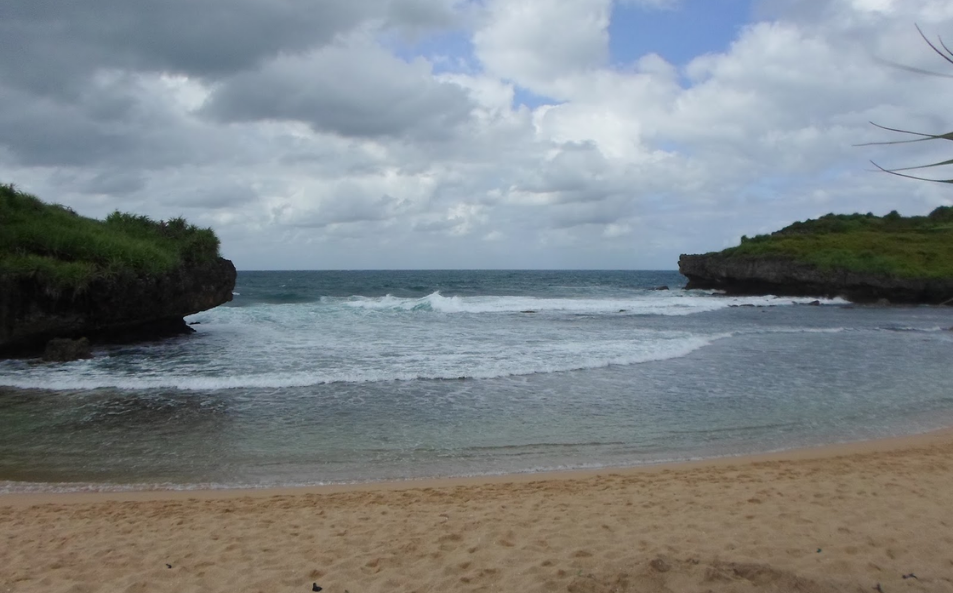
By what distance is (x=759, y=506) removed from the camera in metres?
5.89

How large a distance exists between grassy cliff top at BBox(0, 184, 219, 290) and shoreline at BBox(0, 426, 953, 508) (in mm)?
10158

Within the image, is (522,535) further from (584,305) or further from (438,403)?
(584,305)

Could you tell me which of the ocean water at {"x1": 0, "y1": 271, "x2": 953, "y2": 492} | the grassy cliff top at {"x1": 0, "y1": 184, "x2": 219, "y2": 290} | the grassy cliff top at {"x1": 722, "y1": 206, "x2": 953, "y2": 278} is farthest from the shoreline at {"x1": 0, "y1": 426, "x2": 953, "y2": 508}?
the grassy cliff top at {"x1": 722, "y1": 206, "x2": 953, "y2": 278}

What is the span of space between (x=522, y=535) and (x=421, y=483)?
7.37 feet

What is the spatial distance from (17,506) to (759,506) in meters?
7.47

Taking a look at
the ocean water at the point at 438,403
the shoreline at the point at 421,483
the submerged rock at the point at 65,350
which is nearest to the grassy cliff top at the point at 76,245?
the submerged rock at the point at 65,350

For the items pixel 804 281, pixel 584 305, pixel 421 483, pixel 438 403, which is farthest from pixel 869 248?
pixel 421 483

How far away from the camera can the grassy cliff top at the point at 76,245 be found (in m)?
15.1

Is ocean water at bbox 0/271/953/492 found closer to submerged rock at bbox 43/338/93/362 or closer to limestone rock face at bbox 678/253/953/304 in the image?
submerged rock at bbox 43/338/93/362

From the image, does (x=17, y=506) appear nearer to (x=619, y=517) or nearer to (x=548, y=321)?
(x=619, y=517)

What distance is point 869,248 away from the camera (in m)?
41.3

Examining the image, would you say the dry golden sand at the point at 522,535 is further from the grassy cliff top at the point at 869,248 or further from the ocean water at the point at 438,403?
the grassy cliff top at the point at 869,248

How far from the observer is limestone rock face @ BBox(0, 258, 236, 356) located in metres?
14.7

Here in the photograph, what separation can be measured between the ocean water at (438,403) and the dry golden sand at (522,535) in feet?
3.16
